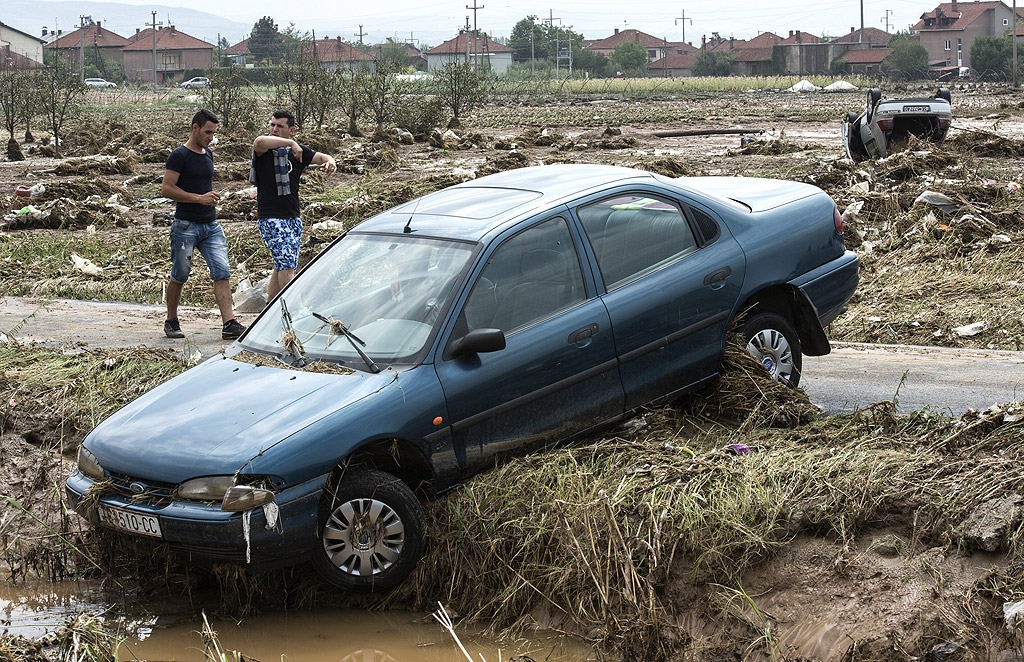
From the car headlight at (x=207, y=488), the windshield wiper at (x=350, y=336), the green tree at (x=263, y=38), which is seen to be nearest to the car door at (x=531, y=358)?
the windshield wiper at (x=350, y=336)

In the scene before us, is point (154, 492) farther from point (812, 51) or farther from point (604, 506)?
point (812, 51)

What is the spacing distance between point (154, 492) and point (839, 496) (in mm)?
3039

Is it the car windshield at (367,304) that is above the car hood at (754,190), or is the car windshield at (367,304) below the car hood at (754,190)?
below

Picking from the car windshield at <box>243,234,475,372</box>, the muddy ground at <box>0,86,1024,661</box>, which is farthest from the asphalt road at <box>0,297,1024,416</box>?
the car windshield at <box>243,234,475,372</box>

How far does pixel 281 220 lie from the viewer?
8906 millimetres

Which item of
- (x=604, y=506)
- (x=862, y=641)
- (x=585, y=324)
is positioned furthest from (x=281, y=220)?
(x=862, y=641)

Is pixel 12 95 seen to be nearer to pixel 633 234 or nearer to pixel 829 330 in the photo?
pixel 829 330

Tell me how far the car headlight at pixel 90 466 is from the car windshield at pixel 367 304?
1.03 m

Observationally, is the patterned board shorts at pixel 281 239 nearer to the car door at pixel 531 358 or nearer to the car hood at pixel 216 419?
the car hood at pixel 216 419

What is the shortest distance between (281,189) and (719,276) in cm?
418

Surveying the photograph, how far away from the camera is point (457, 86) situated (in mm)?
35750

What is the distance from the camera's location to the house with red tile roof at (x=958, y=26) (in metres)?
119

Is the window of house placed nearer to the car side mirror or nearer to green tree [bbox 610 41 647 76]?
the car side mirror

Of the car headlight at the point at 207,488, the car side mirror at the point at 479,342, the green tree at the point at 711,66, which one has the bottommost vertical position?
the car headlight at the point at 207,488
